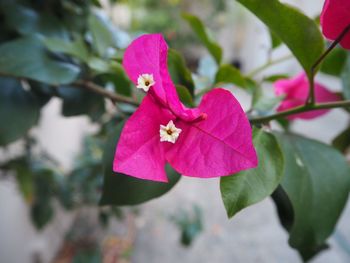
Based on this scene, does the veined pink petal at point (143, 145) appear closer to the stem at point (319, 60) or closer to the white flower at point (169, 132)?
the white flower at point (169, 132)

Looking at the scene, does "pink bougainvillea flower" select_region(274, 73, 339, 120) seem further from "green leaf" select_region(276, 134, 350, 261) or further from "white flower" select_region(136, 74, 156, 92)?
"white flower" select_region(136, 74, 156, 92)

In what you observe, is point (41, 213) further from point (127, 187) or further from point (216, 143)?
point (216, 143)

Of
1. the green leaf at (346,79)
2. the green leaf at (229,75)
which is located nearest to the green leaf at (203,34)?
the green leaf at (229,75)

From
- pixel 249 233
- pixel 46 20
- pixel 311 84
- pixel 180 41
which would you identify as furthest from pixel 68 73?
pixel 180 41

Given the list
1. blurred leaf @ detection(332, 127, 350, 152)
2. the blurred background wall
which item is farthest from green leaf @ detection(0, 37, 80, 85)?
the blurred background wall

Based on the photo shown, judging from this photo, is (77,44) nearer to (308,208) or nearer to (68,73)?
(68,73)

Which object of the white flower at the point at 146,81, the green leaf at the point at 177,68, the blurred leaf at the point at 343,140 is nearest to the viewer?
the white flower at the point at 146,81

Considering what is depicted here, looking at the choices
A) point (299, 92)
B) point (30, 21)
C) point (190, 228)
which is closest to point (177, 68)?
point (299, 92)
